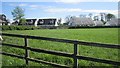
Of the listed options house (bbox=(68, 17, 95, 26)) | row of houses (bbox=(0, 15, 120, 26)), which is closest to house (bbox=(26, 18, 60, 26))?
row of houses (bbox=(0, 15, 120, 26))

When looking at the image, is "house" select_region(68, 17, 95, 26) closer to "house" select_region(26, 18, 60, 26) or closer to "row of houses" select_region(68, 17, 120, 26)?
"row of houses" select_region(68, 17, 120, 26)

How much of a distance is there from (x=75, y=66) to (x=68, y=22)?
138577 millimetres

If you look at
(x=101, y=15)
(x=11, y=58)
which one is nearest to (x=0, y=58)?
(x=11, y=58)

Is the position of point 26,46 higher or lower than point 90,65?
higher

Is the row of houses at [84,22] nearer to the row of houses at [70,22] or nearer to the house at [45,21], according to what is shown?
the row of houses at [70,22]

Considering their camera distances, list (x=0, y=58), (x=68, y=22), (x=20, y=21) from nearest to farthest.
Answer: (x=0, y=58) < (x=20, y=21) < (x=68, y=22)

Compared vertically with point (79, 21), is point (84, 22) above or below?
below

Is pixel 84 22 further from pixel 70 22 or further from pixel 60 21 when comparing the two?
pixel 60 21

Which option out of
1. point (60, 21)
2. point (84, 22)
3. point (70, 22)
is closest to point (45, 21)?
point (60, 21)

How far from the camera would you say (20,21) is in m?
137

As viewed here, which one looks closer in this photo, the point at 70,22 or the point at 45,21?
the point at 45,21

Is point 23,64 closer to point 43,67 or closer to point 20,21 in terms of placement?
point 43,67

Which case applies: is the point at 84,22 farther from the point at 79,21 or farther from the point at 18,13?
the point at 18,13

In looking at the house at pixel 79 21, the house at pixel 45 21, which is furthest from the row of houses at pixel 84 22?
the house at pixel 45 21
